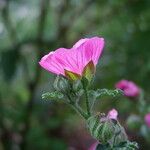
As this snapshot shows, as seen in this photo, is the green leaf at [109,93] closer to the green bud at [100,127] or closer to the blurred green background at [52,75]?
the green bud at [100,127]

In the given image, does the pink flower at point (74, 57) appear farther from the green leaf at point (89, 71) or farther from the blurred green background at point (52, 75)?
the blurred green background at point (52, 75)

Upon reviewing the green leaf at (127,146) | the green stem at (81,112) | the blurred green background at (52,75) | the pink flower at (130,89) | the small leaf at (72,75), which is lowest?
the green leaf at (127,146)

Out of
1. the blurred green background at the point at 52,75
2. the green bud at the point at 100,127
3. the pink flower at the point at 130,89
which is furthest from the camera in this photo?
the blurred green background at the point at 52,75

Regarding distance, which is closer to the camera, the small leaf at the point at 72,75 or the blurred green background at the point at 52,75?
the small leaf at the point at 72,75

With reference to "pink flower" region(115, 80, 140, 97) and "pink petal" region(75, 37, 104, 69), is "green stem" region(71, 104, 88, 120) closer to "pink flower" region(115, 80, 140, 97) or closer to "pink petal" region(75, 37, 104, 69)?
"pink petal" region(75, 37, 104, 69)

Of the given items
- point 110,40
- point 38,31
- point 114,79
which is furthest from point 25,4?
point 114,79

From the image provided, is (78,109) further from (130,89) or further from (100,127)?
(130,89)

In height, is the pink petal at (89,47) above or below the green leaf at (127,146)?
above

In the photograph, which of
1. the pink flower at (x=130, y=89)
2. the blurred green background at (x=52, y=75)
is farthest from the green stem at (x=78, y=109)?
the blurred green background at (x=52, y=75)

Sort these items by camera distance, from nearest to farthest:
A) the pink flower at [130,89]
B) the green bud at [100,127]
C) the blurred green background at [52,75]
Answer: the green bud at [100,127]
the pink flower at [130,89]
the blurred green background at [52,75]
